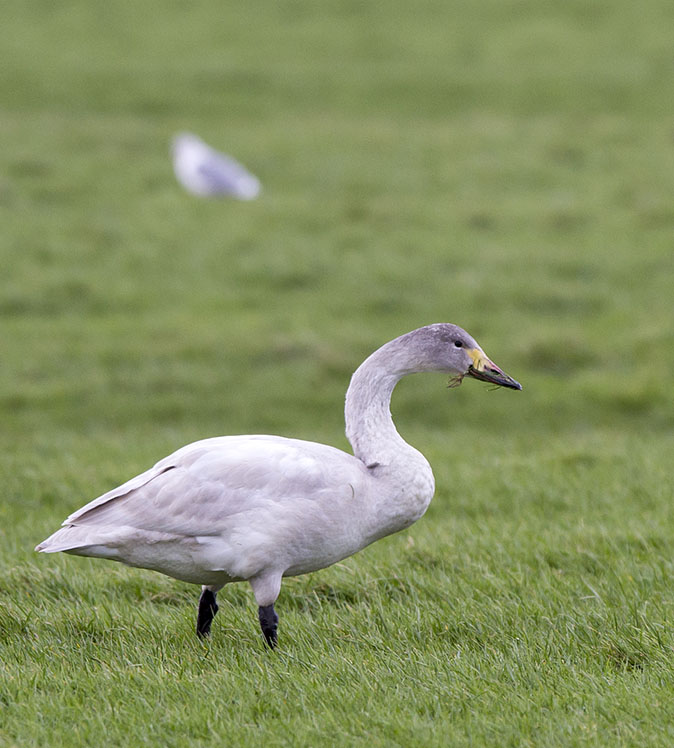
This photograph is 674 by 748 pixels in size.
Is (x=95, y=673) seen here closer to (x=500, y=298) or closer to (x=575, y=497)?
(x=575, y=497)

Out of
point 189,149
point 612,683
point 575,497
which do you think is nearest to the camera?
point 612,683

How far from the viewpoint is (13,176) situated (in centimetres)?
1558

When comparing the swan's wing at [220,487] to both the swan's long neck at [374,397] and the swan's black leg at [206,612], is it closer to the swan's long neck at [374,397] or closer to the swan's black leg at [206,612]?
the swan's long neck at [374,397]

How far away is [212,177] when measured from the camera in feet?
48.3

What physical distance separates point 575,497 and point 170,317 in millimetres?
5850

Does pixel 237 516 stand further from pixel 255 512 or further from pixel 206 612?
pixel 206 612

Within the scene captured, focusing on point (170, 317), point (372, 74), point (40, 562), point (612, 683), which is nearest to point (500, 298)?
point (170, 317)

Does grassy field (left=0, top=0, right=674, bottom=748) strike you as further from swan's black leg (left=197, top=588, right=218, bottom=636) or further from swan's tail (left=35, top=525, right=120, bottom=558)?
swan's tail (left=35, top=525, right=120, bottom=558)

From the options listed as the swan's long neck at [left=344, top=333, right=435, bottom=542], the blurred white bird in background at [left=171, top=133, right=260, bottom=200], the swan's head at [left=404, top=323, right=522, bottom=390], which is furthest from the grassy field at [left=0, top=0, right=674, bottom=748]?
the swan's head at [left=404, top=323, right=522, bottom=390]

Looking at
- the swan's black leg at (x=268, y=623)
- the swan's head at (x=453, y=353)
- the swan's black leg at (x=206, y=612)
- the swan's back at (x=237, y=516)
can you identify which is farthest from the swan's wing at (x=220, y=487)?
the swan's head at (x=453, y=353)

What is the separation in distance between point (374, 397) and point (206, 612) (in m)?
1.24

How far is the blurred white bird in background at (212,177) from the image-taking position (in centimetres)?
1473

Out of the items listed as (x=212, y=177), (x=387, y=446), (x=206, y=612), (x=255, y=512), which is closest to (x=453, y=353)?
(x=387, y=446)

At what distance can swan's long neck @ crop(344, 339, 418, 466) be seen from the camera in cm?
489
